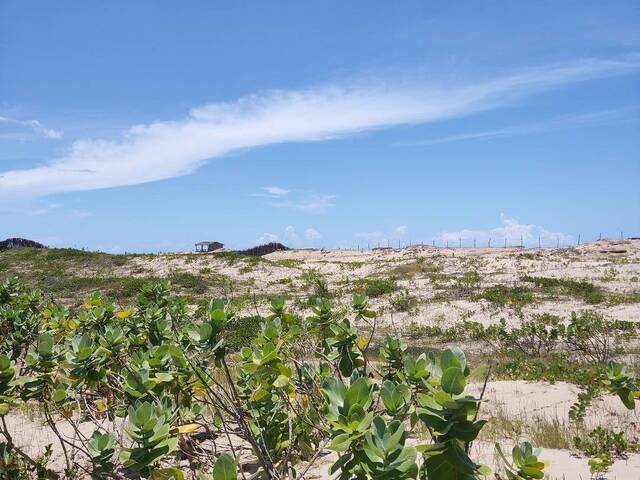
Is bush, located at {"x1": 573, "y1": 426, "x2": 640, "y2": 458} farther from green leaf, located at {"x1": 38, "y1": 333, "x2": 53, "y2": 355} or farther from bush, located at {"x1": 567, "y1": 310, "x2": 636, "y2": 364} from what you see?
bush, located at {"x1": 567, "y1": 310, "x2": 636, "y2": 364}

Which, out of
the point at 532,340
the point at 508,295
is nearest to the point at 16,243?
the point at 508,295

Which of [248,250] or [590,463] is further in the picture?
[248,250]

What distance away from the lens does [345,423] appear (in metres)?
1.86

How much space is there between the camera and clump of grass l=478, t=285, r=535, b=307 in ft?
53.9

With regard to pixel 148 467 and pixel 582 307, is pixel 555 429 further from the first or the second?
pixel 582 307

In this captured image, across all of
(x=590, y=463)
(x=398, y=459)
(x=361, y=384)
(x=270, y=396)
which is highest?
(x=361, y=384)

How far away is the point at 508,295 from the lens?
1739 centimetres

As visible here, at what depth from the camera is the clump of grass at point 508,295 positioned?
53.9 feet

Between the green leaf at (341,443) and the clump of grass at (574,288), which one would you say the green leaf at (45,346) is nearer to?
the green leaf at (341,443)

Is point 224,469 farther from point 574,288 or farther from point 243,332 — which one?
point 574,288

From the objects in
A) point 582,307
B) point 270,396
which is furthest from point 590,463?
point 582,307

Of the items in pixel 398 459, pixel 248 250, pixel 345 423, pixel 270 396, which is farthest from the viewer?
pixel 248 250

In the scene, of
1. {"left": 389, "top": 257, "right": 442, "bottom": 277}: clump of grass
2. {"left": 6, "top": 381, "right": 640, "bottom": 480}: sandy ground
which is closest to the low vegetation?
{"left": 6, "top": 381, "right": 640, "bottom": 480}: sandy ground

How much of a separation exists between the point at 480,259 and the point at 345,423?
27973mm
